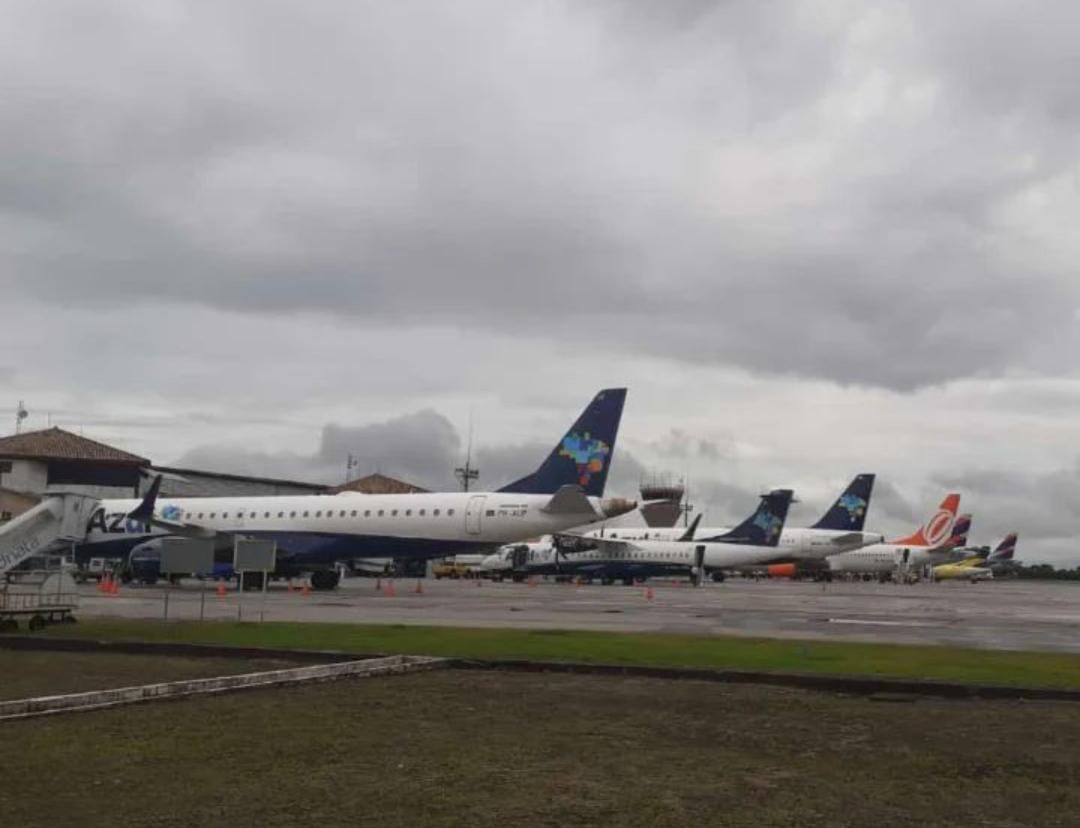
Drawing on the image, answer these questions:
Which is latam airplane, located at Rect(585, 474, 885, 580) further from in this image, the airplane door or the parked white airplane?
the airplane door

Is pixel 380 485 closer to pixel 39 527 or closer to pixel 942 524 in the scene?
pixel 942 524

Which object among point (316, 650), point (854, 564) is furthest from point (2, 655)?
point (854, 564)

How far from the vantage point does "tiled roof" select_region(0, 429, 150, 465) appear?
8612cm

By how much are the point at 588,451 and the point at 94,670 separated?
32700 millimetres

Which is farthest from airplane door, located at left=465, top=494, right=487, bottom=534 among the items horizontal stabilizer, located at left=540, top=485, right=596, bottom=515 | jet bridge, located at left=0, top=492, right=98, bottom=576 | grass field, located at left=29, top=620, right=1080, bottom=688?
grass field, located at left=29, top=620, right=1080, bottom=688

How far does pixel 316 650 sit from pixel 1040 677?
10011mm

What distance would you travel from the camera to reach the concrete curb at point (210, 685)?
10531 millimetres

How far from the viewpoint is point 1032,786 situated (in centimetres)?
789

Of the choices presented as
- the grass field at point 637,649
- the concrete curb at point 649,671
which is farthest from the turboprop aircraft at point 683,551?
the concrete curb at point 649,671

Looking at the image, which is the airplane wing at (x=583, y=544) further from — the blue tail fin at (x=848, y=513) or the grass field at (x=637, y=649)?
the grass field at (x=637, y=649)

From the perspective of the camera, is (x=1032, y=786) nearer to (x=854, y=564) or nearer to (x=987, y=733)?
(x=987, y=733)

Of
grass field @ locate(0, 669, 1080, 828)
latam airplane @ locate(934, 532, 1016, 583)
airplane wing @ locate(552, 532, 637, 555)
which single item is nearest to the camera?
grass field @ locate(0, 669, 1080, 828)

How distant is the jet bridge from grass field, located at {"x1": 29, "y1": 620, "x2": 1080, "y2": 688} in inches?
123

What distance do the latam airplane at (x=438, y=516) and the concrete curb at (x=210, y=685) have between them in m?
28.7
